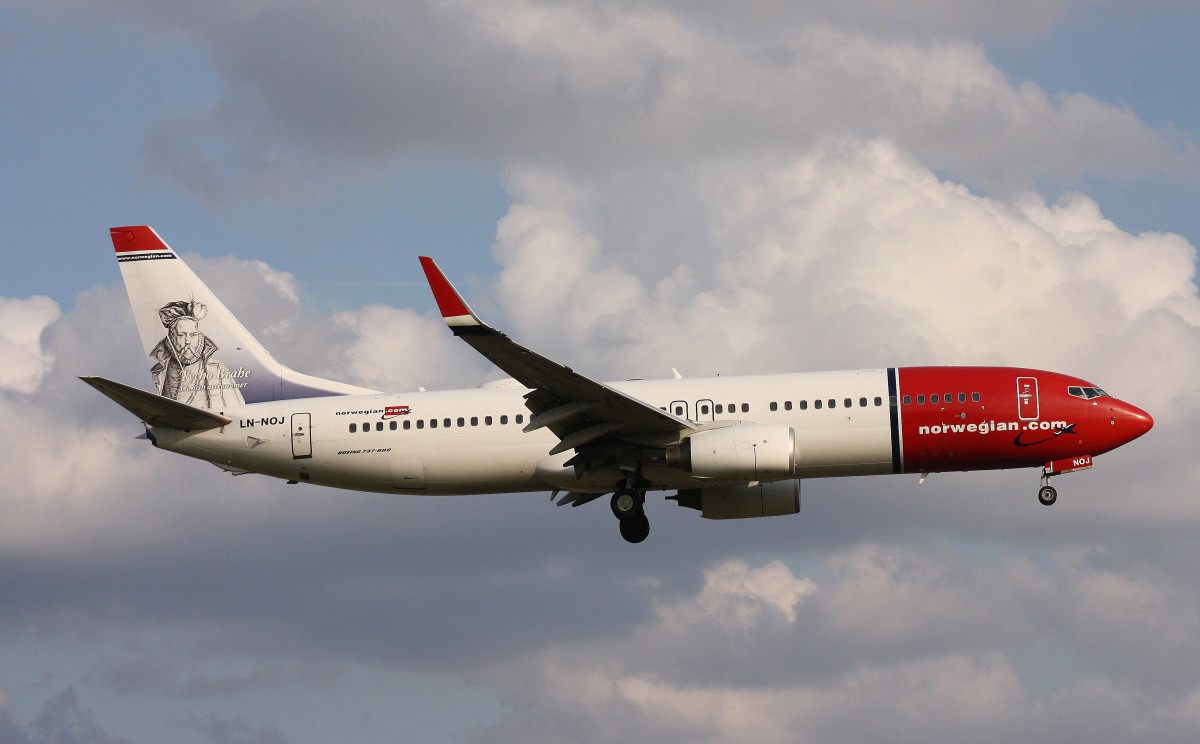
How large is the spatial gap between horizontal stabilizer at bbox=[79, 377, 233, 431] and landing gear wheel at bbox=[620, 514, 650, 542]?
13.3 m

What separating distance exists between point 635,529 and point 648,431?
4.38 m

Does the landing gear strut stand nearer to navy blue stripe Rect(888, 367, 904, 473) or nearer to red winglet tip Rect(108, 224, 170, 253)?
navy blue stripe Rect(888, 367, 904, 473)

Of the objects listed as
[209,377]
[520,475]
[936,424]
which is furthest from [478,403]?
[936,424]

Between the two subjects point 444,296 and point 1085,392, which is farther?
point 1085,392

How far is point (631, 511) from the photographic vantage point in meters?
52.4

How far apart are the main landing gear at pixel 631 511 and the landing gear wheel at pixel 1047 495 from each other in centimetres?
1258

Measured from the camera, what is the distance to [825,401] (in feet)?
164

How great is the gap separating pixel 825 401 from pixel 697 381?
425 cm

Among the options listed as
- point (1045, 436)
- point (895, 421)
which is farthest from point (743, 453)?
point (1045, 436)

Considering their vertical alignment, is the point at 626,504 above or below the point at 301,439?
below

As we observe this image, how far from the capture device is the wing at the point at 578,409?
45.2m

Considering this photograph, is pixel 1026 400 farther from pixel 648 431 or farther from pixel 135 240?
pixel 135 240

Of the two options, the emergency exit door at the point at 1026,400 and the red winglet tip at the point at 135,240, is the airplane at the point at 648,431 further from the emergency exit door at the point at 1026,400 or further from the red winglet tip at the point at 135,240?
the red winglet tip at the point at 135,240

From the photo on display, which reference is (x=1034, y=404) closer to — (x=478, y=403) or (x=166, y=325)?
(x=478, y=403)
